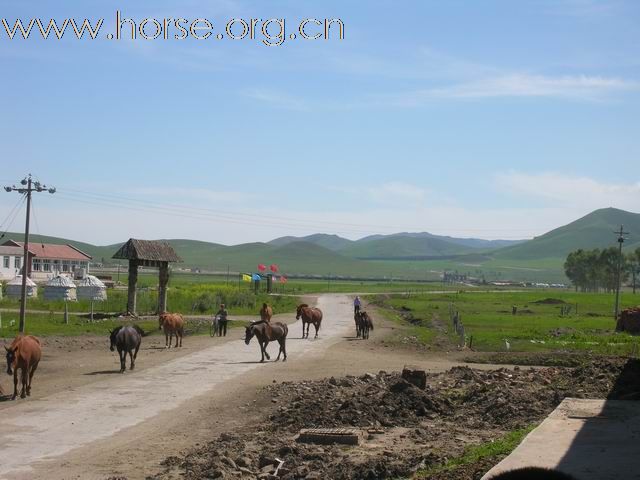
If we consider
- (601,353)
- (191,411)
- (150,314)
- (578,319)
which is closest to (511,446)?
(191,411)

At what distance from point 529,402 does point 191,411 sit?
7.89 meters

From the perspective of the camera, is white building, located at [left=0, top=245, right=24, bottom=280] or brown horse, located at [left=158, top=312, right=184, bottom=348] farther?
white building, located at [left=0, top=245, right=24, bottom=280]

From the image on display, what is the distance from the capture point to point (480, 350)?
39.7 m

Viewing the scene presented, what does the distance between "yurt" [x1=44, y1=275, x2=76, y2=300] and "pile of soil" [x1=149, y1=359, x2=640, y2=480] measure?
161 feet

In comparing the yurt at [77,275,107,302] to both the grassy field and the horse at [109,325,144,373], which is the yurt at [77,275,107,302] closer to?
the grassy field

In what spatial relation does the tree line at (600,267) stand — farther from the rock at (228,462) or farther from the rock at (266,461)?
the rock at (228,462)

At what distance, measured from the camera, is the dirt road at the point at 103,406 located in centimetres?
1705

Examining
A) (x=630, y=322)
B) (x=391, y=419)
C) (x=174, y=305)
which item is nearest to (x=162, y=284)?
(x=174, y=305)

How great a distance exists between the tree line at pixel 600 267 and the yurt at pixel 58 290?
112588 millimetres

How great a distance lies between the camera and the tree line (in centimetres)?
16775

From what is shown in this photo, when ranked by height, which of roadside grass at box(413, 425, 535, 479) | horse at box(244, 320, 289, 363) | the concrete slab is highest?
horse at box(244, 320, 289, 363)

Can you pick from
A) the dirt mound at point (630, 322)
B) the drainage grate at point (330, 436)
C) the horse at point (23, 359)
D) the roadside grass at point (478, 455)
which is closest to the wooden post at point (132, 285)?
the dirt mound at point (630, 322)

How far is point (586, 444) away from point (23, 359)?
1505 cm

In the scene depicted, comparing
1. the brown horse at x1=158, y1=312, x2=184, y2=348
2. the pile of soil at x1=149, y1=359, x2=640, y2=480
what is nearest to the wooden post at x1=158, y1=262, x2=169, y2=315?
the brown horse at x1=158, y1=312, x2=184, y2=348
